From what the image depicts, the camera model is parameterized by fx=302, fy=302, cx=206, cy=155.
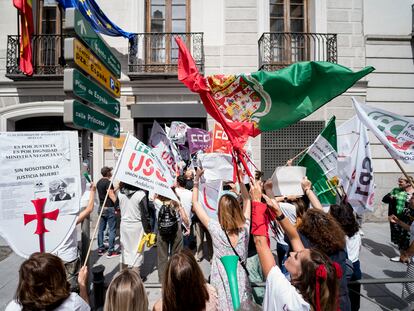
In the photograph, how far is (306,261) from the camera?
182cm

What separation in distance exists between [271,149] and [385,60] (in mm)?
4949

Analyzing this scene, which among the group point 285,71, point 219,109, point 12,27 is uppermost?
point 12,27

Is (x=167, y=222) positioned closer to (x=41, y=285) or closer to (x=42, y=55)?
(x=41, y=285)

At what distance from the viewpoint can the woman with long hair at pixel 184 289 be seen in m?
1.89

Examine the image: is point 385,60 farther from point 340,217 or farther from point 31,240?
point 31,240

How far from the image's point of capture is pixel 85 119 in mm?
3391

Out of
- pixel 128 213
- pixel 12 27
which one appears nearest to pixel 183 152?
pixel 128 213

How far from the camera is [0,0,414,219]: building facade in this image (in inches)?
392

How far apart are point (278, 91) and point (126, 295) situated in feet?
8.83

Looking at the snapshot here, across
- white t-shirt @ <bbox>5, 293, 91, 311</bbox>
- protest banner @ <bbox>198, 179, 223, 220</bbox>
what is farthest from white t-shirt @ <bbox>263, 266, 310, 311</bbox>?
protest banner @ <bbox>198, 179, 223, 220</bbox>

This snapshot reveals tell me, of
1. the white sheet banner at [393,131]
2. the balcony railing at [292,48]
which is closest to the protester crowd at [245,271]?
the white sheet banner at [393,131]

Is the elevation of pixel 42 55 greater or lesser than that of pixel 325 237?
greater

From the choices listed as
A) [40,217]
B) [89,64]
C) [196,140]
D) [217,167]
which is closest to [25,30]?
[196,140]

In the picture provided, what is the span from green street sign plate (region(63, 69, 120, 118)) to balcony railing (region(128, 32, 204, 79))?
223 inches
